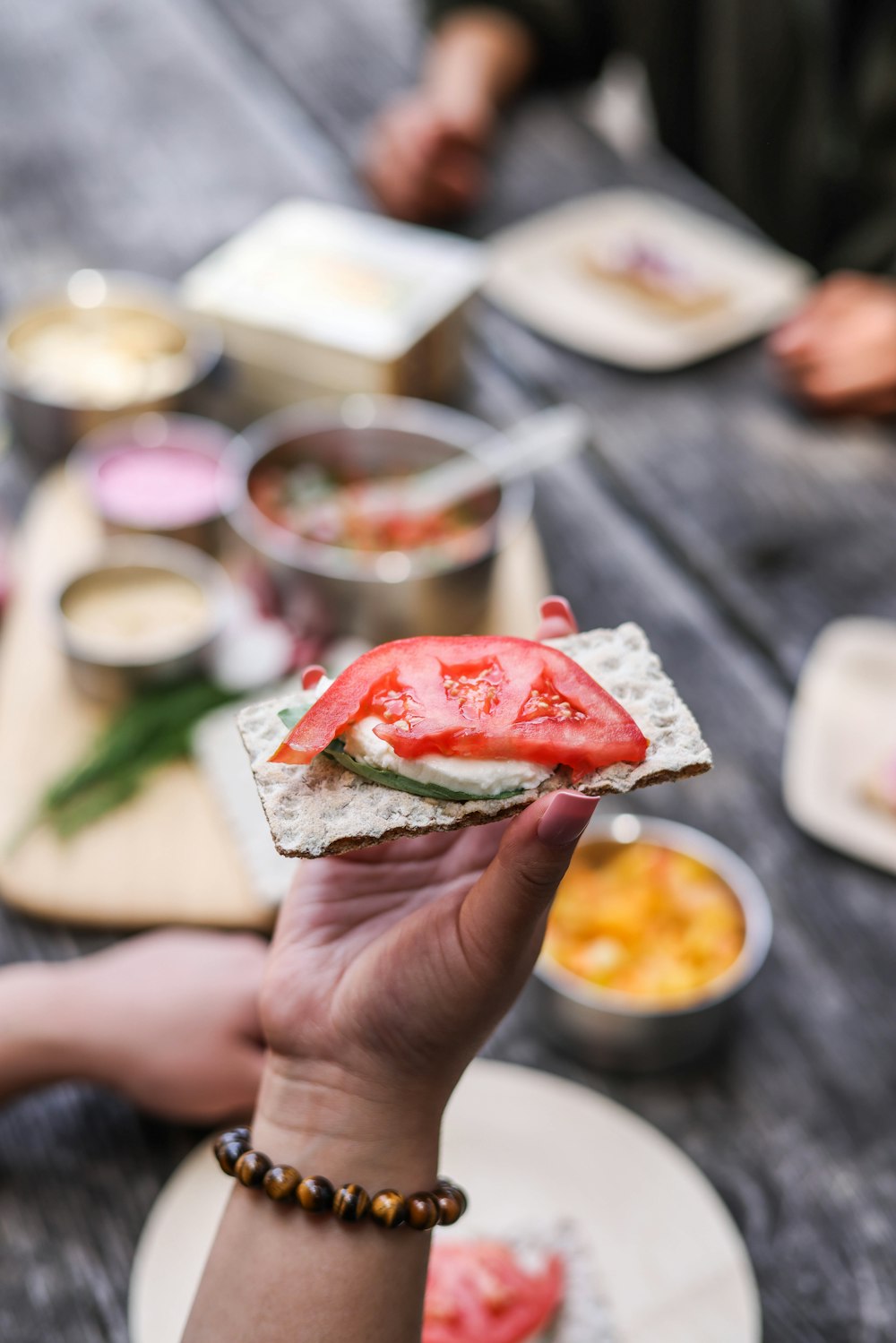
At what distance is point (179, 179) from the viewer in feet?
10.2

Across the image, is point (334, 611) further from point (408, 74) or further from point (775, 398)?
point (408, 74)

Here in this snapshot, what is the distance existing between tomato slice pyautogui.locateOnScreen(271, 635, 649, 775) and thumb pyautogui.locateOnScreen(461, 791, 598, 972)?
2.5 inches

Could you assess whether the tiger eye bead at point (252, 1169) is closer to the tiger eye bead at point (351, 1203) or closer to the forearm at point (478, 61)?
the tiger eye bead at point (351, 1203)

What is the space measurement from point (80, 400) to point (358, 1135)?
1.65 meters

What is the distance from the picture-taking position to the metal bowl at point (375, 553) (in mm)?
1832

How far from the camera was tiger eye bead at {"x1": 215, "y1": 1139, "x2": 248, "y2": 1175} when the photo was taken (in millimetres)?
992

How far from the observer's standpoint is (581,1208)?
123 cm

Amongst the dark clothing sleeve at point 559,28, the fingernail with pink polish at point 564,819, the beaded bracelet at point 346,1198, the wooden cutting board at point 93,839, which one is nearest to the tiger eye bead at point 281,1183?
the beaded bracelet at point 346,1198

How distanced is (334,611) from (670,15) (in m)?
2.61

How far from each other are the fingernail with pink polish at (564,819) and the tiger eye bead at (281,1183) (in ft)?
1.21

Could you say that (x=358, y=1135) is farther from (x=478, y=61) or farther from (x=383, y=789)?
(x=478, y=61)

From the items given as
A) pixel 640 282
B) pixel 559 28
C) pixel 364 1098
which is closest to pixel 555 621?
pixel 364 1098

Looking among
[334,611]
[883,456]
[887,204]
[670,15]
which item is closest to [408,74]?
[670,15]

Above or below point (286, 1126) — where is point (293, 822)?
above
